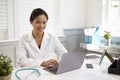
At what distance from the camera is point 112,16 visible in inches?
124

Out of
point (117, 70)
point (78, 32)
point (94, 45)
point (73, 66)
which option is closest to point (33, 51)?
point (73, 66)

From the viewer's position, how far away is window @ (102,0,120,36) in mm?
3077

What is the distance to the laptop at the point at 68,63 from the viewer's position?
1316mm

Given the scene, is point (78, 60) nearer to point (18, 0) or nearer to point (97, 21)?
point (18, 0)

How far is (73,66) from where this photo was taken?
1.45 meters

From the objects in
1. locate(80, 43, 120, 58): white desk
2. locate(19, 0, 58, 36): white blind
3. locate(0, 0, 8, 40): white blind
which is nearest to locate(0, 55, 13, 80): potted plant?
locate(0, 0, 8, 40): white blind

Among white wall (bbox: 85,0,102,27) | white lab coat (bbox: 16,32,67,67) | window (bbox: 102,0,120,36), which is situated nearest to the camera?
white lab coat (bbox: 16,32,67,67)

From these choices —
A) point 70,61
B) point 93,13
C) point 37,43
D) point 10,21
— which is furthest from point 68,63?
point 93,13

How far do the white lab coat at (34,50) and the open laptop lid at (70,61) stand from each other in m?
0.31

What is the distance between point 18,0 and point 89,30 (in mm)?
1376

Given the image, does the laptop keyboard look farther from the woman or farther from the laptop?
the woman

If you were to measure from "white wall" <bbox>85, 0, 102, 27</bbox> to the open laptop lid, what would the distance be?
1.89 meters

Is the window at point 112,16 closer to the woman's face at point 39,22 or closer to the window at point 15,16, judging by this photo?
the window at point 15,16

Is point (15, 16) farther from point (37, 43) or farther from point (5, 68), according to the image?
point (5, 68)
